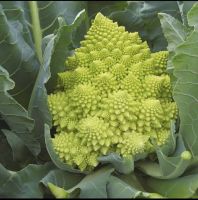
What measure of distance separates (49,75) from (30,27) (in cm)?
52

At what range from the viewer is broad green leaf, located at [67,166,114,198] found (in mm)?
1226

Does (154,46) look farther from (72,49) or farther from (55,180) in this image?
(55,180)

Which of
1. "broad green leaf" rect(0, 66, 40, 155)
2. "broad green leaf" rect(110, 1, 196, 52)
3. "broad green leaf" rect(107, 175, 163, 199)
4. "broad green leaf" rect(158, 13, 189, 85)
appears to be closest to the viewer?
"broad green leaf" rect(107, 175, 163, 199)

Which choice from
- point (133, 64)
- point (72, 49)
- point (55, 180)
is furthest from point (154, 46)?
point (55, 180)

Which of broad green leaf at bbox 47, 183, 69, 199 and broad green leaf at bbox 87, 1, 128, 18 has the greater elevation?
broad green leaf at bbox 87, 1, 128, 18

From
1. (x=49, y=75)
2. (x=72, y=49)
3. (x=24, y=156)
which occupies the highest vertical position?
(x=49, y=75)

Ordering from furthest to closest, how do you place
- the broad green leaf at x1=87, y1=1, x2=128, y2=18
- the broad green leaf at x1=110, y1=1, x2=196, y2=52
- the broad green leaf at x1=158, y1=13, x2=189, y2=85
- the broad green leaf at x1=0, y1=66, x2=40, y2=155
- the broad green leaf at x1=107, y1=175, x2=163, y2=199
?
the broad green leaf at x1=87, y1=1, x2=128, y2=18 → the broad green leaf at x1=110, y1=1, x2=196, y2=52 → the broad green leaf at x1=158, y1=13, x2=189, y2=85 → the broad green leaf at x1=0, y1=66, x2=40, y2=155 → the broad green leaf at x1=107, y1=175, x2=163, y2=199

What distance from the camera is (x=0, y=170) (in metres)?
1.29

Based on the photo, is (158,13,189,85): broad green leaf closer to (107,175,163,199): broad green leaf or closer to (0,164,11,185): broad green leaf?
(107,175,163,199): broad green leaf

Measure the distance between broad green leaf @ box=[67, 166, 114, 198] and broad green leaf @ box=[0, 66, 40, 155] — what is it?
204 mm

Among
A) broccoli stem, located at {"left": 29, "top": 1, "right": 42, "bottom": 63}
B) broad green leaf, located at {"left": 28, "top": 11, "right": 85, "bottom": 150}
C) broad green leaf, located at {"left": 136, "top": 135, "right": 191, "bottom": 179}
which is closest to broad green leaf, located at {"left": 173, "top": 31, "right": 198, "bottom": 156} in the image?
broad green leaf, located at {"left": 136, "top": 135, "right": 191, "bottom": 179}

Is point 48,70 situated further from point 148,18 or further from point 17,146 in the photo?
point 148,18

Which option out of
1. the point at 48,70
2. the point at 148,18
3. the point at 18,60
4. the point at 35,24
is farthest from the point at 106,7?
the point at 48,70

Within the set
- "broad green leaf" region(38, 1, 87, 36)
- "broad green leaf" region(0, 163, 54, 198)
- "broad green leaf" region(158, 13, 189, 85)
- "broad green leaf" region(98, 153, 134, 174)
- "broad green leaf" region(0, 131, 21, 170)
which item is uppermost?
"broad green leaf" region(158, 13, 189, 85)
